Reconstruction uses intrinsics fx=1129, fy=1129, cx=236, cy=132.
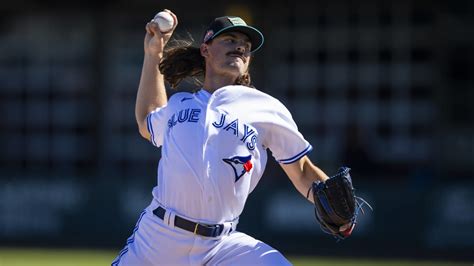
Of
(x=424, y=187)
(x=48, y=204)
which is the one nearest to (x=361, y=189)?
(x=424, y=187)

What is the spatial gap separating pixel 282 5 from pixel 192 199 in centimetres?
1208

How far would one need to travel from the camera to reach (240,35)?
20.0ft

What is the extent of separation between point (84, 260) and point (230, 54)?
7370mm

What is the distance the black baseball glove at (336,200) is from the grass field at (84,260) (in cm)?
666

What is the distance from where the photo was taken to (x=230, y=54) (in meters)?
6.06

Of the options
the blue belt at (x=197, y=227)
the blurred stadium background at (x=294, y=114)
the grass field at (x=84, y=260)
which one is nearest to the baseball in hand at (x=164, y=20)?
the blue belt at (x=197, y=227)

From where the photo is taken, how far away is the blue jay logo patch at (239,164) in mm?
5703

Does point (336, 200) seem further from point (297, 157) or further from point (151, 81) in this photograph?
point (151, 81)

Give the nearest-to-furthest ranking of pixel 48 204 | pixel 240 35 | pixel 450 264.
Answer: pixel 240 35 → pixel 450 264 → pixel 48 204

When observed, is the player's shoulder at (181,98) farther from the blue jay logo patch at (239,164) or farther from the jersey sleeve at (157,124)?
the blue jay logo patch at (239,164)

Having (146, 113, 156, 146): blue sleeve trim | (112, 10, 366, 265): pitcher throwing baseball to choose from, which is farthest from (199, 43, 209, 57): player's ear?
(146, 113, 156, 146): blue sleeve trim

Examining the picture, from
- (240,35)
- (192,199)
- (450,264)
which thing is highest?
(240,35)

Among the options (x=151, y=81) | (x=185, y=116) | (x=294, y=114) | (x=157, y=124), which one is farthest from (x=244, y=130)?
(x=294, y=114)

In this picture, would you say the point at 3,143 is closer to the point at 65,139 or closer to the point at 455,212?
the point at 65,139
